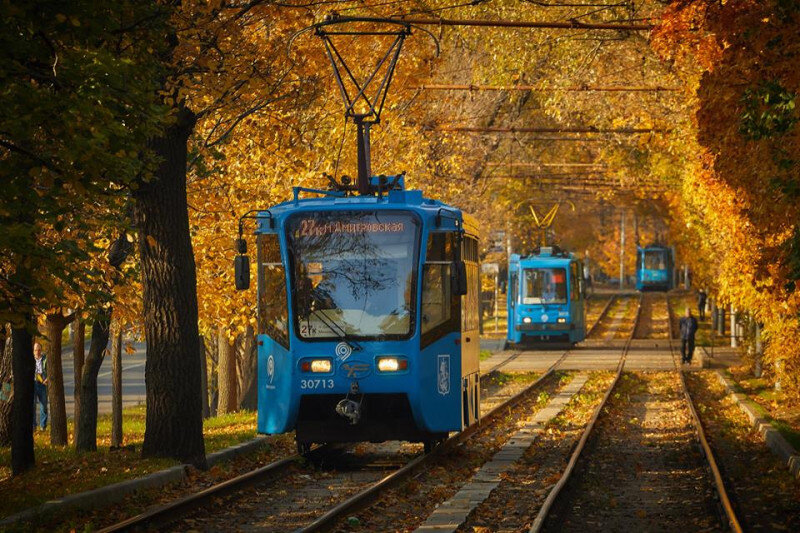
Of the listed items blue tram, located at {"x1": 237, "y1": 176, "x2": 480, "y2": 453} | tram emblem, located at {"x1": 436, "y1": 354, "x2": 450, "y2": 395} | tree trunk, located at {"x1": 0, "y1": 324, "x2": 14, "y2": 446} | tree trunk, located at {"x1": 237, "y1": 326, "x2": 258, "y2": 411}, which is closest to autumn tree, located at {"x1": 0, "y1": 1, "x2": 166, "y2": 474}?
blue tram, located at {"x1": 237, "y1": 176, "x2": 480, "y2": 453}

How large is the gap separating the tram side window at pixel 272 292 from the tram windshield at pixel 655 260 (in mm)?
79219

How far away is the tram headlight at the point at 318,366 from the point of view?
51.1ft

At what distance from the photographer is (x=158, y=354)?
15.9 m

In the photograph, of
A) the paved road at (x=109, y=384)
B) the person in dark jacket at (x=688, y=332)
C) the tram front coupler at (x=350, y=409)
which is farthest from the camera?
the paved road at (x=109, y=384)

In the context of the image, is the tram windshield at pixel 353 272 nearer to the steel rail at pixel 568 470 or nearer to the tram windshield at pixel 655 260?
the steel rail at pixel 568 470

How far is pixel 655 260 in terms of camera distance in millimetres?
94062

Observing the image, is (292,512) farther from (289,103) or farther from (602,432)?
(602,432)

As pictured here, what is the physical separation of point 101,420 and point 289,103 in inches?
847

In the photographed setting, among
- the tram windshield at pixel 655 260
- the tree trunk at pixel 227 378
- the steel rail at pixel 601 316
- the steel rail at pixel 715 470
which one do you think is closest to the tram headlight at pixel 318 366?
the steel rail at pixel 715 470

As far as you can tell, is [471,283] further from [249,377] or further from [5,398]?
[249,377]

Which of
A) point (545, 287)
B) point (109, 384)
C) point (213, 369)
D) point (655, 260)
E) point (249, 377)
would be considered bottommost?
point (109, 384)

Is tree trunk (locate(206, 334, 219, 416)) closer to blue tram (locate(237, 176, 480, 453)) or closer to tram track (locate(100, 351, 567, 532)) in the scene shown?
tram track (locate(100, 351, 567, 532))

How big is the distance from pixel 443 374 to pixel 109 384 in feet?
133

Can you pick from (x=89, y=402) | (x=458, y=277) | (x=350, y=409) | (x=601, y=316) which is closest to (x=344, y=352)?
(x=350, y=409)
